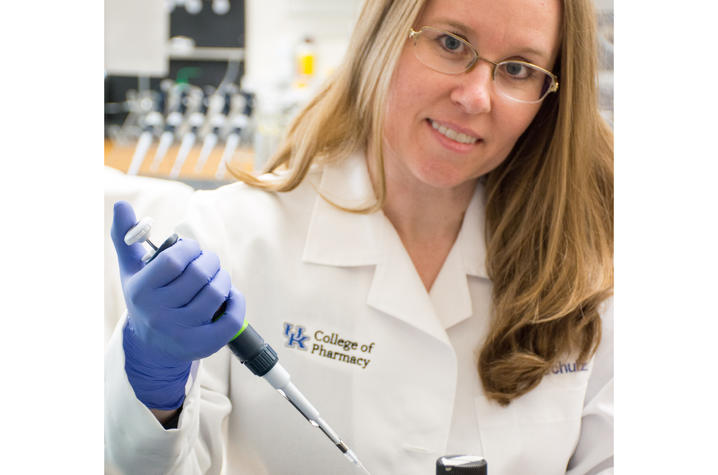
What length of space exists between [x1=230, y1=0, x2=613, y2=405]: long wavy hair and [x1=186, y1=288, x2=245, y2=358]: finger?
0.37m

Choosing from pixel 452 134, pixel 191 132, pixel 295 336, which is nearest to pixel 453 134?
pixel 452 134

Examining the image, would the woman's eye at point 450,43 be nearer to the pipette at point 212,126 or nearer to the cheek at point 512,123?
the cheek at point 512,123

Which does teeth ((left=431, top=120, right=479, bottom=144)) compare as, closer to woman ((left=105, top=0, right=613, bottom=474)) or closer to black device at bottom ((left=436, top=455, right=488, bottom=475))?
woman ((left=105, top=0, right=613, bottom=474))

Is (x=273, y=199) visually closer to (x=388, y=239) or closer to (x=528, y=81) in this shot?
(x=388, y=239)

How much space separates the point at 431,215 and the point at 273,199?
0.77ft

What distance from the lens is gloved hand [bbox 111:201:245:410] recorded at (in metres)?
0.54

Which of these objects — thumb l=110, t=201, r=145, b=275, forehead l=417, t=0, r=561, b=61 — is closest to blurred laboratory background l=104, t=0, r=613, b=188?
forehead l=417, t=0, r=561, b=61

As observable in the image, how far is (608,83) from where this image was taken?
98 centimetres

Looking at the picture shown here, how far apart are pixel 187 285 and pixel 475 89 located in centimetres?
42

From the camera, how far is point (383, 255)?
874 mm

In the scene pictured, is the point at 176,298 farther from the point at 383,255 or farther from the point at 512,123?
the point at 512,123

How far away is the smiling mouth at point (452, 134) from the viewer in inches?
32.4

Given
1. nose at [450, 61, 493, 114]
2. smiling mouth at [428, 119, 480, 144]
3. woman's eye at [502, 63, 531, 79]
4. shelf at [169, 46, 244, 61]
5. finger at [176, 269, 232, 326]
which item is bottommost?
shelf at [169, 46, 244, 61]
